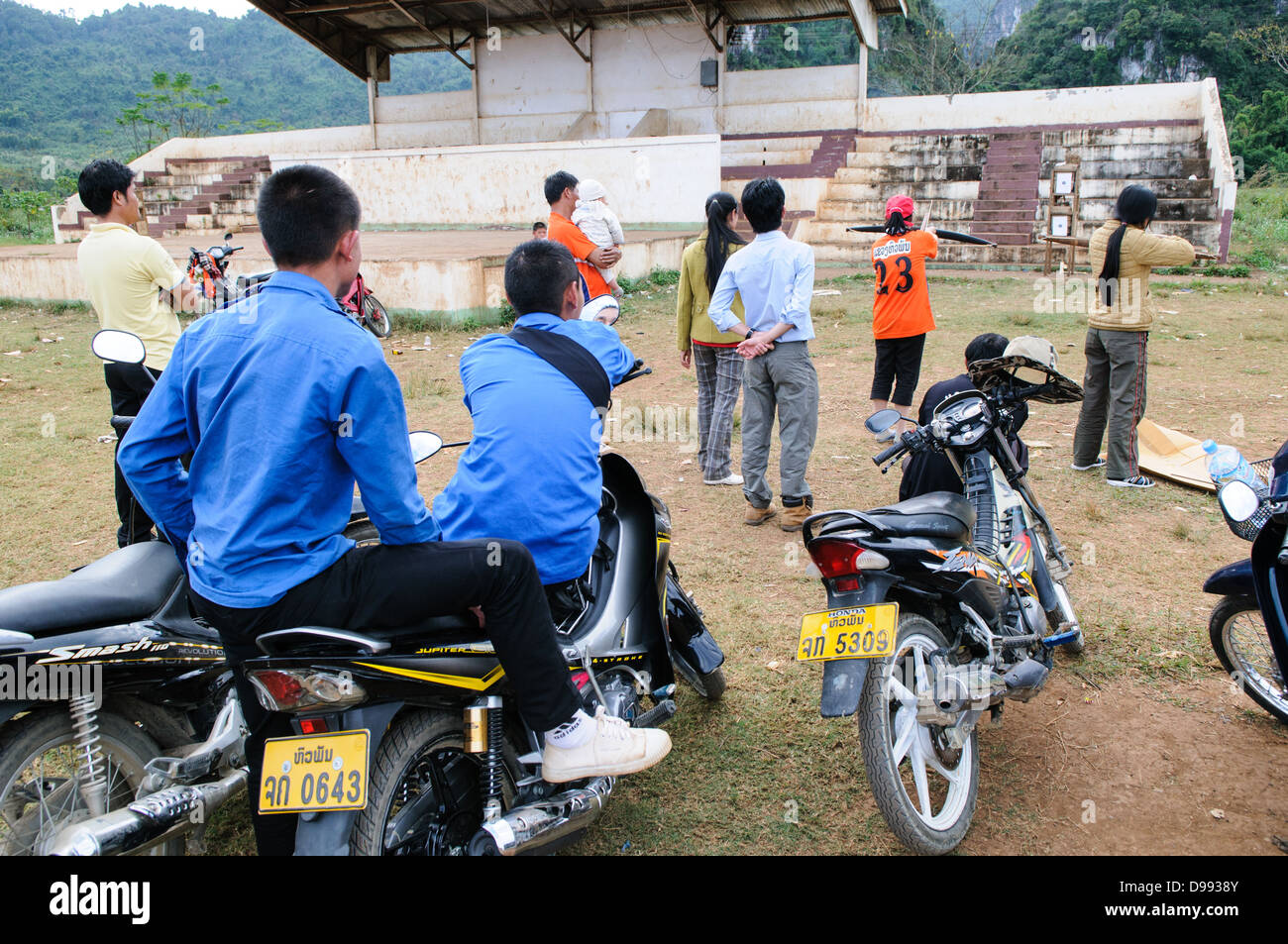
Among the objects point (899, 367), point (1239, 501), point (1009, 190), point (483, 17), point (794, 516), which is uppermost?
point (483, 17)

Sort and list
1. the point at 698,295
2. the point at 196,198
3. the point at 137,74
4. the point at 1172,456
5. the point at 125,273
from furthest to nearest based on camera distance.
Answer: the point at 137,74
the point at 196,198
the point at 1172,456
the point at 698,295
the point at 125,273

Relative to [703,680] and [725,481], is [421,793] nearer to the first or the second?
[703,680]

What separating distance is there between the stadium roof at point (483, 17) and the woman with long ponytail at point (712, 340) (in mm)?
17462

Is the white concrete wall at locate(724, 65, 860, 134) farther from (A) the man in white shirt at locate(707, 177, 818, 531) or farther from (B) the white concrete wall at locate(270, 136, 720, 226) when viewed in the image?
(A) the man in white shirt at locate(707, 177, 818, 531)

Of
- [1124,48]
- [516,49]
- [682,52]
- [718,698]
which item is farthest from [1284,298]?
[1124,48]

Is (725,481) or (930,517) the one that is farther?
(725,481)

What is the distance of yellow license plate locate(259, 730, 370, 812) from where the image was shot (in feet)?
6.83

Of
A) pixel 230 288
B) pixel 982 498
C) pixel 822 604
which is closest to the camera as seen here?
pixel 982 498

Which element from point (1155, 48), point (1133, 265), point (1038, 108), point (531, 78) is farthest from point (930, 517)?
point (1155, 48)

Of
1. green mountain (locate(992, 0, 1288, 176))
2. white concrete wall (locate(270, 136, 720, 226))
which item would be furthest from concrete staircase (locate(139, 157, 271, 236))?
green mountain (locate(992, 0, 1288, 176))

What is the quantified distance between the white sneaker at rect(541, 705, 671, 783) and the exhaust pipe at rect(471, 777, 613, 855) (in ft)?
0.23

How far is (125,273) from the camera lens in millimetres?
4738

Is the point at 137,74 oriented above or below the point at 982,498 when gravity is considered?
above

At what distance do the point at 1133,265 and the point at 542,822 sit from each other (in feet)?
16.1
